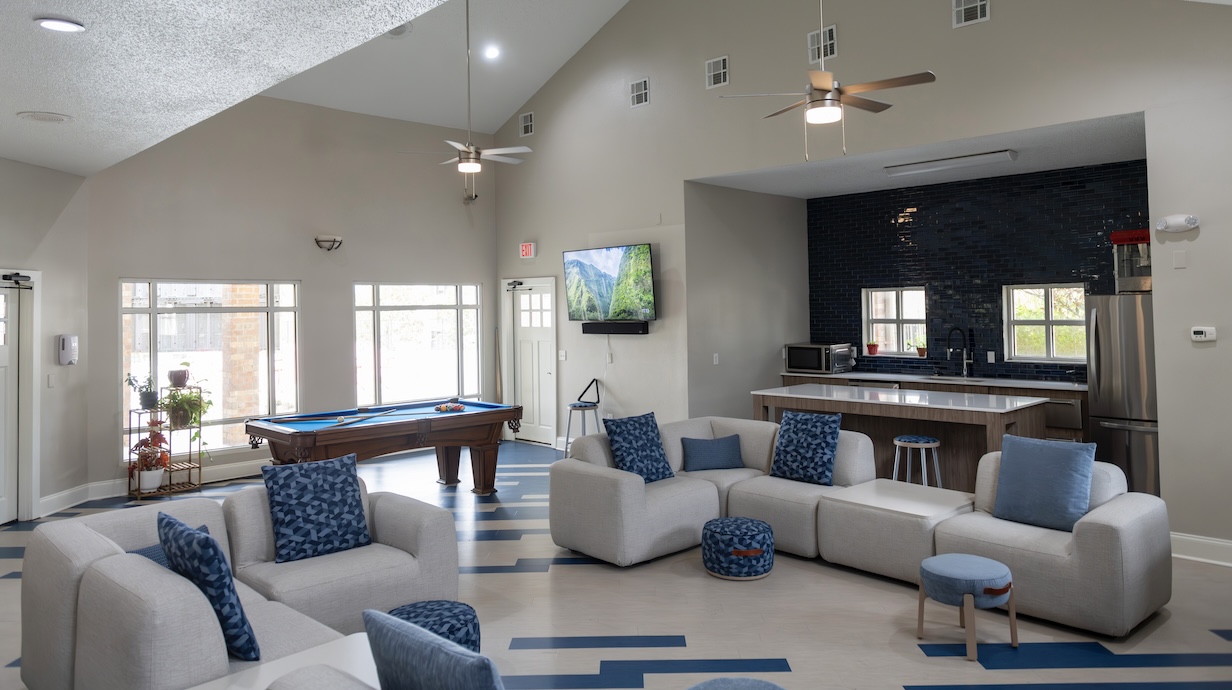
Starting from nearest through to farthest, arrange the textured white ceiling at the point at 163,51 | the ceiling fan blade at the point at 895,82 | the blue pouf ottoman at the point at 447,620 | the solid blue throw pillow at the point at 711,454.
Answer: the textured white ceiling at the point at 163,51 < the blue pouf ottoman at the point at 447,620 < the ceiling fan blade at the point at 895,82 < the solid blue throw pillow at the point at 711,454

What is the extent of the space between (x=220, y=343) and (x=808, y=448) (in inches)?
246

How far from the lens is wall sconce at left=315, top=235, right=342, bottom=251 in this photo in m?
9.01

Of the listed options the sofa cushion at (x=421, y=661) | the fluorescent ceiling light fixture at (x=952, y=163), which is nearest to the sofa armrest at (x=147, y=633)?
the sofa cushion at (x=421, y=661)

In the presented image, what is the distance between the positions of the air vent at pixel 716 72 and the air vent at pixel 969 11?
224 centimetres

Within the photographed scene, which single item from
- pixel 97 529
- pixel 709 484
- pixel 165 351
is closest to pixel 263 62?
pixel 97 529

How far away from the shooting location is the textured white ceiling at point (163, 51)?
3.17 m

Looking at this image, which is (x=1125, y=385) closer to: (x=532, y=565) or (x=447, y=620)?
(x=532, y=565)

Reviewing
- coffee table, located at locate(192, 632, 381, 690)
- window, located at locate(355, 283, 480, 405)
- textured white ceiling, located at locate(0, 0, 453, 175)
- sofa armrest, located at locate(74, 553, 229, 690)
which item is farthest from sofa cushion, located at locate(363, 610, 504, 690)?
window, located at locate(355, 283, 480, 405)

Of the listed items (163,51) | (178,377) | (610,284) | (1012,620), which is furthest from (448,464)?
(1012,620)

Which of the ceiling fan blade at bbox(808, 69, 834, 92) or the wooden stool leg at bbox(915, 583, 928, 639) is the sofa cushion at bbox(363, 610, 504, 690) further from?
the ceiling fan blade at bbox(808, 69, 834, 92)

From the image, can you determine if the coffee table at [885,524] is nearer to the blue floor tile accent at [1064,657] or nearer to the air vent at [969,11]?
the blue floor tile accent at [1064,657]

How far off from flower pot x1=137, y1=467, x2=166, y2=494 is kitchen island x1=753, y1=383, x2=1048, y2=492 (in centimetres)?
568

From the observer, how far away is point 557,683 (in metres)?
3.65

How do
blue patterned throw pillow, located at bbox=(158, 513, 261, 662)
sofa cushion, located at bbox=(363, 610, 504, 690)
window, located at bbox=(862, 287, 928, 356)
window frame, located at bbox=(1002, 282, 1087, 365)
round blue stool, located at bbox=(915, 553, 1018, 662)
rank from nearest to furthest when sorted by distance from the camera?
sofa cushion, located at bbox=(363, 610, 504, 690) → blue patterned throw pillow, located at bbox=(158, 513, 261, 662) → round blue stool, located at bbox=(915, 553, 1018, 662) → window frame, located at bbox=(1002, 282, 1087, 365) → window, located at bbox=(862, 287, 928, 356)
